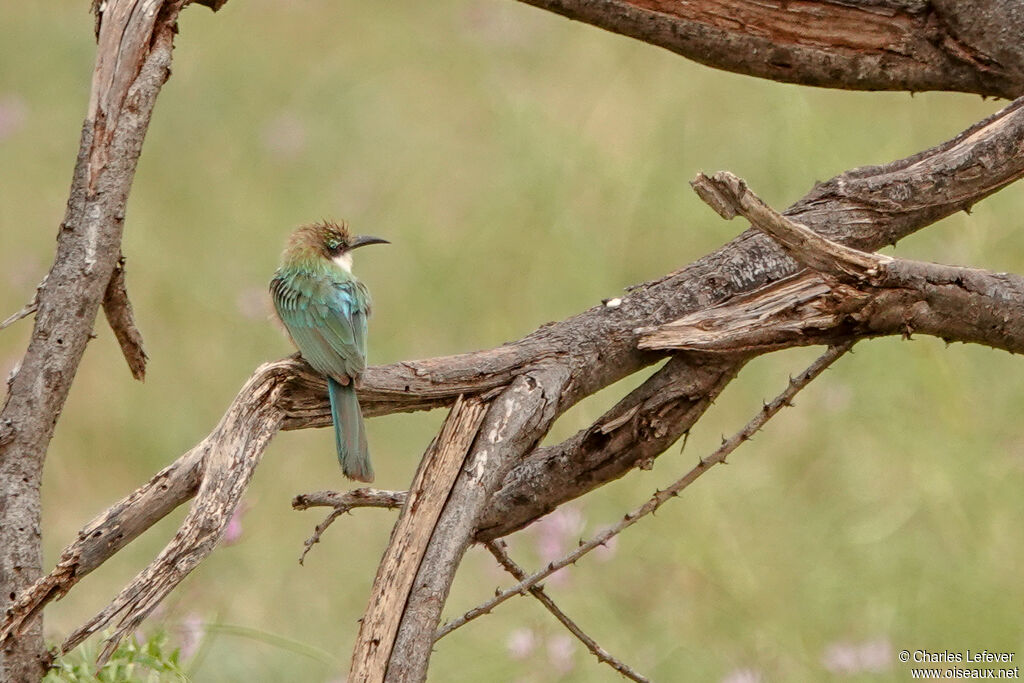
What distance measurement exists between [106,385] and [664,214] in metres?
2.58

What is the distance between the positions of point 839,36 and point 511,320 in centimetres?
303

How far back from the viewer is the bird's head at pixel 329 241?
326cm

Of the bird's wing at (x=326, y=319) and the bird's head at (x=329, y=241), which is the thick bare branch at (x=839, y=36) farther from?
the bird's head at (x=329, y=241)

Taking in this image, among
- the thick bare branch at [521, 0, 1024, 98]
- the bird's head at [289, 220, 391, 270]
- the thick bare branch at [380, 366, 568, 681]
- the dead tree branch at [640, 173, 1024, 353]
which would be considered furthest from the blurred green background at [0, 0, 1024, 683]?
the thick bare branch at [521, 0, 1024, 98]

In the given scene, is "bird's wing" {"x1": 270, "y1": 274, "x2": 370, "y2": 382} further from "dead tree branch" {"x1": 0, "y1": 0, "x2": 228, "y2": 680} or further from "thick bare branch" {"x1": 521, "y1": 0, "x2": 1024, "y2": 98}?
"thick bare branch" {"x1": 521, "y1": 0, "x2": 1024, "y2": 98}

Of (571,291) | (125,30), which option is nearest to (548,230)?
(571,291)

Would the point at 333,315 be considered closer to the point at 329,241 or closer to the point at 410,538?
the point at 329,241

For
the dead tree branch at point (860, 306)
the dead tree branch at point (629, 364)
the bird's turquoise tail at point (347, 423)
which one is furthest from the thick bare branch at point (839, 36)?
the bird's turquoise tail at point (347, 423)

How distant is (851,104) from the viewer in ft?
19.7

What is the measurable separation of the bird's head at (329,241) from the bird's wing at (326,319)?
23 cm

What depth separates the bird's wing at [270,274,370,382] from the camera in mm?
2305

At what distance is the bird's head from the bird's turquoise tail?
3.34 ft

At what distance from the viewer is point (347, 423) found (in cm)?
220

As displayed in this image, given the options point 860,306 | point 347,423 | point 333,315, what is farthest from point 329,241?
point 860,306
